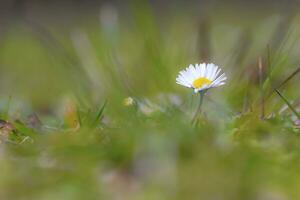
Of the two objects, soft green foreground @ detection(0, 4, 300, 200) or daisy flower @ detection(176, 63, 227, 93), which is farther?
daisy flower @ detection(176, 63, 227, 93)

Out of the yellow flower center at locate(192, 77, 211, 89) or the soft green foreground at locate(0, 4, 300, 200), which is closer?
the soft green foreground at locate(0, 4, 300, 200)

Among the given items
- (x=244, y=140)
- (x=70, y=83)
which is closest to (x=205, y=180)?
(x=244, y=140)

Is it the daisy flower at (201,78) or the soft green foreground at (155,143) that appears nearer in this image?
the soft green foreground at (155,143)

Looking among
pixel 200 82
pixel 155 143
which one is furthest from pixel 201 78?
pixel 155 143

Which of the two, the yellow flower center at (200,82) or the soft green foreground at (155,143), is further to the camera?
the yellow flower center at (200,82)

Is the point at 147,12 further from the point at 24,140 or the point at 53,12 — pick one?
the point at 53,12

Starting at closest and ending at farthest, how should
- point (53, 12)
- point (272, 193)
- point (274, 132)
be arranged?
point (272, 193), point (274, 132), point (53, 12)
